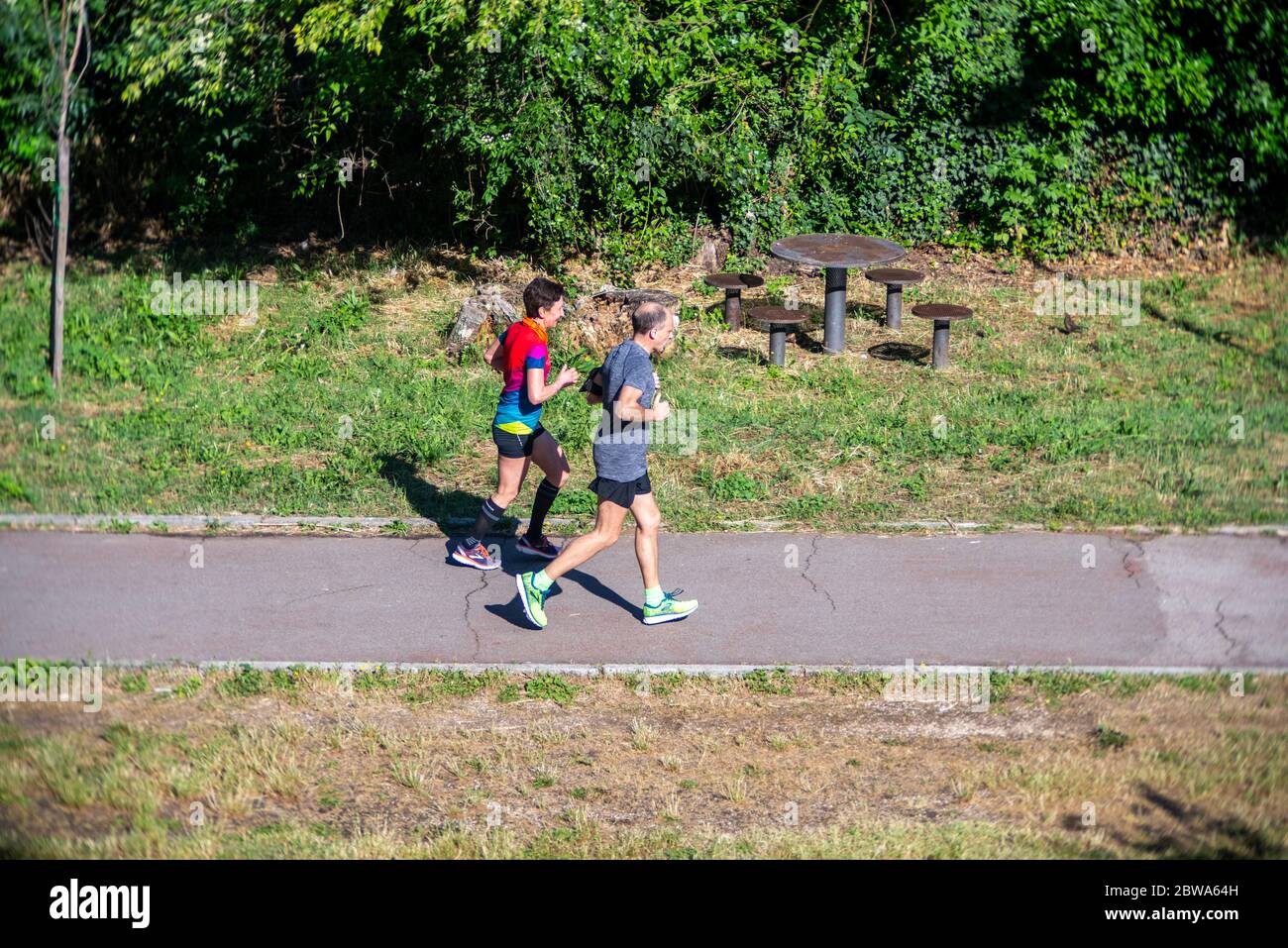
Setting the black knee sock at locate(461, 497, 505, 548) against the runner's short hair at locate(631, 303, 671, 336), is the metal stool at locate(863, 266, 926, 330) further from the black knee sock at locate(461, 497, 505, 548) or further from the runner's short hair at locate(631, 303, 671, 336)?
the runner's short hair at locate(631, 303, 671, 336)

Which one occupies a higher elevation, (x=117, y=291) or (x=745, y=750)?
(x=117, y=291)

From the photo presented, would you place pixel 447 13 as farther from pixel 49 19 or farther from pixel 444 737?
pixel 444 737

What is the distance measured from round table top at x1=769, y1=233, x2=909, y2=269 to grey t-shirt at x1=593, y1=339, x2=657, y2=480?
5535mm

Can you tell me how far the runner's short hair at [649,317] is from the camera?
6.79 meters

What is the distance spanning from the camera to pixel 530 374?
7449 mm

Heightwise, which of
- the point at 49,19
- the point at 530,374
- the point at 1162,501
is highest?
the point at 49,19

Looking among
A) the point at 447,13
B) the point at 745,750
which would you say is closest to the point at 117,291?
the point at 447,13

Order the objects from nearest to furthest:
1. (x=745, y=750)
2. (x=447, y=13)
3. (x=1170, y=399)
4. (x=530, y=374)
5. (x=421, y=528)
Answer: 1. (x=745, y=750)
2. (x=530, y=374)
3. (x=421, y=528)
4. (x=1170, y=399)
5. (x=447, y=13)

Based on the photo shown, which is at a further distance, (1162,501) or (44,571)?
(1162,501)

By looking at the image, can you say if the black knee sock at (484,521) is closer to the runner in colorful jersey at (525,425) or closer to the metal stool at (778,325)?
the runner in colorful jersey at (525,425)

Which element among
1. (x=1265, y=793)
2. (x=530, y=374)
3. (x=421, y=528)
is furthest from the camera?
(x=421, y=528)

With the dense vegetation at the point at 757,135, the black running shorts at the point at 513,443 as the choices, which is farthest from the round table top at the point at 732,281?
the black running shorts at the point at 513,443

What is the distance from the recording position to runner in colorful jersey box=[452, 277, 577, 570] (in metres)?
7.48

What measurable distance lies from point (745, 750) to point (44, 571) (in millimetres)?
4550
